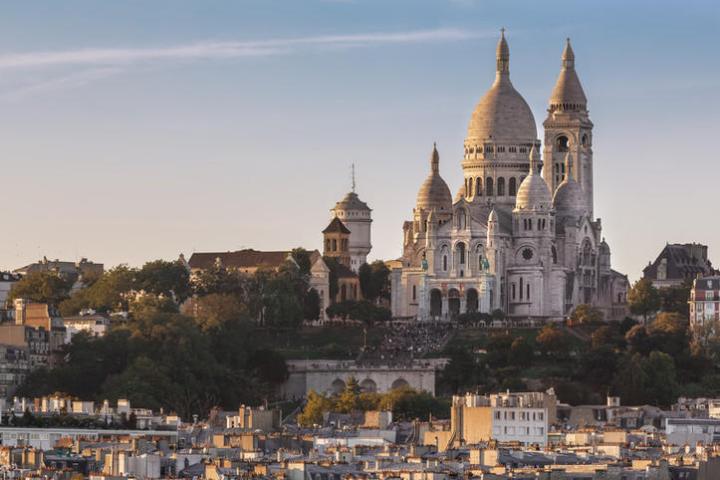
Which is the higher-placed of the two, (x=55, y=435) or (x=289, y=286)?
(x=289, y=286)

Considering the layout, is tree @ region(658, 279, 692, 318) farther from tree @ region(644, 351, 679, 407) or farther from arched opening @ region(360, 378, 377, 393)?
tree @ region(644, 351, 679, 407)

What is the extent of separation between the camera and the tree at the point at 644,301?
19575cm

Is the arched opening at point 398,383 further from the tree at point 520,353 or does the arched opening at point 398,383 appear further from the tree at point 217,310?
the tree at point 217,310

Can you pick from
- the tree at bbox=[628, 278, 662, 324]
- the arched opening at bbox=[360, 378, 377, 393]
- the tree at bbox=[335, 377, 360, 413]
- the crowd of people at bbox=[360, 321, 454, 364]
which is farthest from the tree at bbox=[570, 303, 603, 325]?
the tree at bbox=[335, 377, 360, 413]

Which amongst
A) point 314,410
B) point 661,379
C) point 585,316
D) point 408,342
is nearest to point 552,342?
point 585,316

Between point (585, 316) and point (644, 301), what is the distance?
4.57 m

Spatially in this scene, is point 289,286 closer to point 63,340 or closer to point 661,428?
point 63,340

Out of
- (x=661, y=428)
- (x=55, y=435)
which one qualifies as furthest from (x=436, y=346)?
(x=55, y=435)

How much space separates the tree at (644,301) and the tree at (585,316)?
1997mm

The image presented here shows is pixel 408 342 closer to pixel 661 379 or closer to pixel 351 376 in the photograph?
pixel 351 376

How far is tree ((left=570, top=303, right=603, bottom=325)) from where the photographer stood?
192 m

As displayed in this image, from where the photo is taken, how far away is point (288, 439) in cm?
12056

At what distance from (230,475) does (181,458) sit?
972 cm

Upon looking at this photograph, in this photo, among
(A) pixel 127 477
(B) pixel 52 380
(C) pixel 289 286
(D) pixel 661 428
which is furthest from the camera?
(C) pixel 289 286
